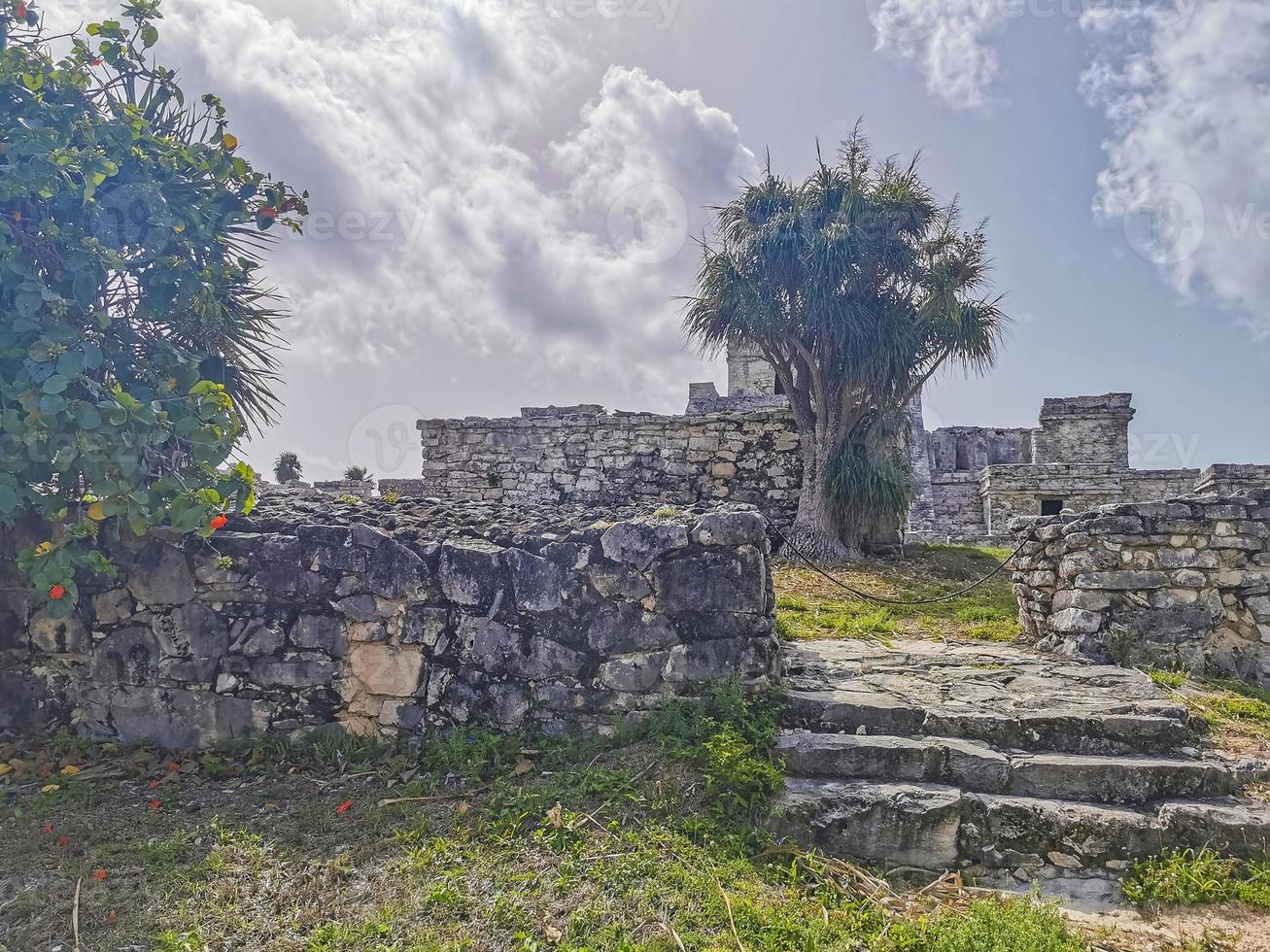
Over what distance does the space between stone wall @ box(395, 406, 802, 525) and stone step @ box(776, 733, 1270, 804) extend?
253 inches

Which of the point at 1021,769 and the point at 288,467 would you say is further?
the point at 288,467

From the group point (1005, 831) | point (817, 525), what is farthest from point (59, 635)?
point (817, 525)

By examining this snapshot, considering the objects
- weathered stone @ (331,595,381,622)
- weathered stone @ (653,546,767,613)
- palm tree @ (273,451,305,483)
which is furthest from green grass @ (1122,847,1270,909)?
palm tree @ (273,451,305,483)

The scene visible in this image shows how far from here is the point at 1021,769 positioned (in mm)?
3254

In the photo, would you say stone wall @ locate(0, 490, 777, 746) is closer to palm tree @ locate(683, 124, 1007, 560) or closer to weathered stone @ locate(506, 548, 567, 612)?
weathered stone @ locate(506, 548, 567, 612)

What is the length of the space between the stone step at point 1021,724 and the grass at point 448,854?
0.37 metres

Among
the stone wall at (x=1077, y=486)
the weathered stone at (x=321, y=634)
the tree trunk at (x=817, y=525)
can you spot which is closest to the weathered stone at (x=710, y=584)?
the weathered stone at (x=321, y=634)

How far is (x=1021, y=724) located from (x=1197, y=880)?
860mm

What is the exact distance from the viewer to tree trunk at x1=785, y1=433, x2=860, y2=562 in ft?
30.9

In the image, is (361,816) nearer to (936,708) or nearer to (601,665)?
(601,665)

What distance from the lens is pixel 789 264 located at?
9719 mm

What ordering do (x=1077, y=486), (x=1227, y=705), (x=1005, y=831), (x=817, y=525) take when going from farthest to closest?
(x=1077, y=486), (x=817, y=525), (x=1227, y=705), (x=1005, y=831)

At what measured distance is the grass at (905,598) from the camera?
602 centimetres

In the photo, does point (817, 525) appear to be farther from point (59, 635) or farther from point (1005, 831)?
point (59, 635)
